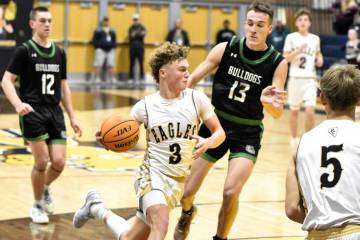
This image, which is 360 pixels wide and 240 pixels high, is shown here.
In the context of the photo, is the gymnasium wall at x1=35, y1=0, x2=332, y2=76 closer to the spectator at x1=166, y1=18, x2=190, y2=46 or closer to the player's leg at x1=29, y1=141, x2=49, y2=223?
the spectator at x1=166, y1=18, x2=190, y2=46

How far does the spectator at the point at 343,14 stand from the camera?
23.2 meters

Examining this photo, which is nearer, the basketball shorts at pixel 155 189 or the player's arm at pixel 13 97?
the basketball shorts at pixel 155 189

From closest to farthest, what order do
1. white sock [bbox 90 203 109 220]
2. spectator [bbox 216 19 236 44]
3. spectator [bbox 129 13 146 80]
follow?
white sock [bbox 90 203 109 220] < spectator [bbox 129 13 146 80] < spectator [bbox 216 19 236 44]

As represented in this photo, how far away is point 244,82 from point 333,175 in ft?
10.4

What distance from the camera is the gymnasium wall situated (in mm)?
25969

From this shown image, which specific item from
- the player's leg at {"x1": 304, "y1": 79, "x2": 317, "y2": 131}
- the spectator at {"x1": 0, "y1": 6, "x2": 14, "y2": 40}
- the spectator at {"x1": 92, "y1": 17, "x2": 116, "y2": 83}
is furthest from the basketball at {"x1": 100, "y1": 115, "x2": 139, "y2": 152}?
the spectator at {"x1": 92, "y1": 17, "x2": 116, "y2": 83}

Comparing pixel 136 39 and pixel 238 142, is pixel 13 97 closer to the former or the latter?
pixel 238 142

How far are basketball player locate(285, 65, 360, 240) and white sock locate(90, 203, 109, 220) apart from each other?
2533 mm

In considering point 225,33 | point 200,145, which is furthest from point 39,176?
point 225,33

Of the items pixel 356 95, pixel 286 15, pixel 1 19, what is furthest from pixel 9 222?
pixel 286 15

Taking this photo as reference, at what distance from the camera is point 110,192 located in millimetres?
9383

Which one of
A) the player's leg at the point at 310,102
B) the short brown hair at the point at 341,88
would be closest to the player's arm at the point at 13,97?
the short brown hair at the point at 341,88

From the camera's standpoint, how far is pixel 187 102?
19.7 feet

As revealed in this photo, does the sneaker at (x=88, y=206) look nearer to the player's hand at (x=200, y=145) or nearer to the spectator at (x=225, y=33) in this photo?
the player's hand at (x=200, y=145)
